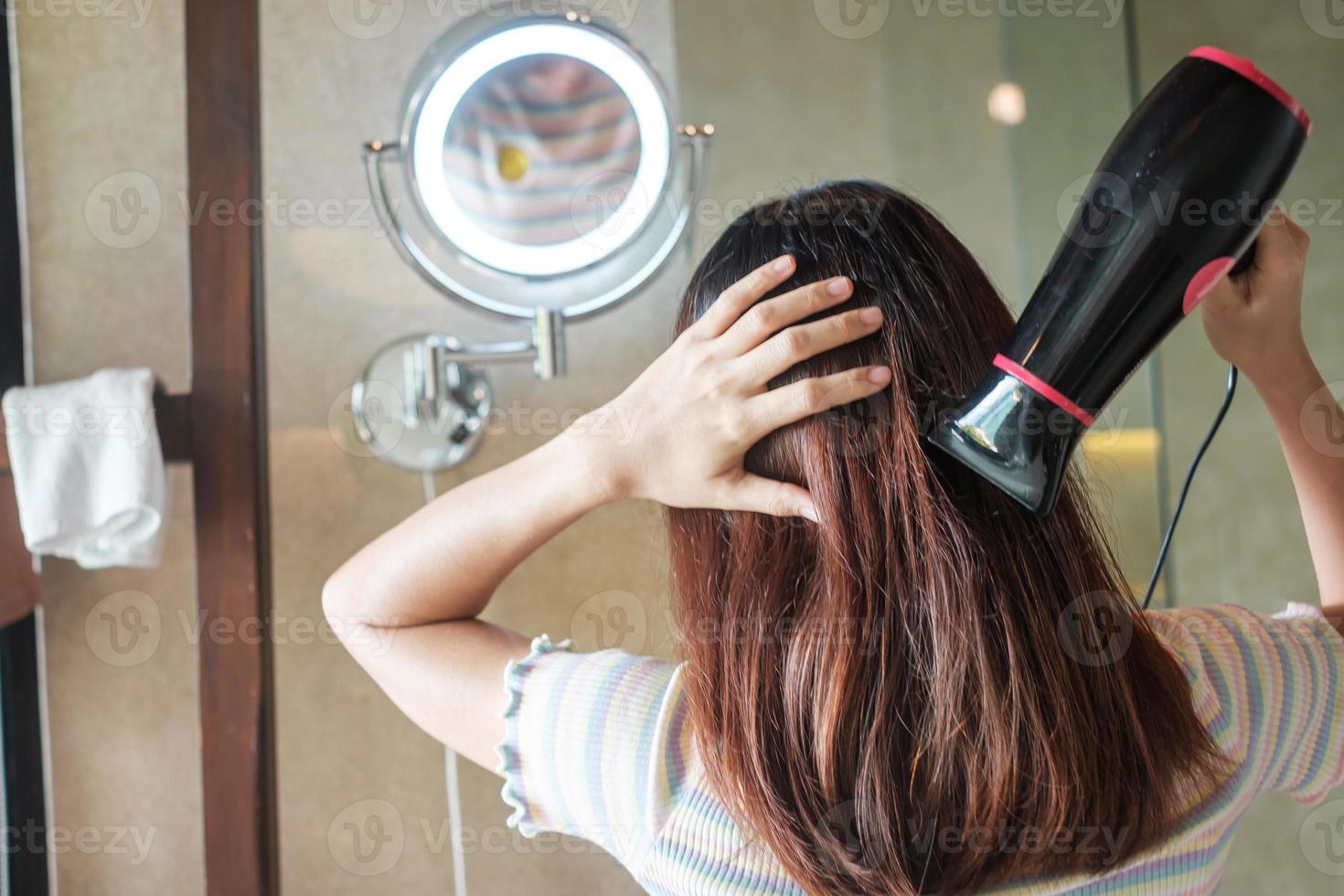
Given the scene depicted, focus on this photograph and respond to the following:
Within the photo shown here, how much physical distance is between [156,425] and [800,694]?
66 cm

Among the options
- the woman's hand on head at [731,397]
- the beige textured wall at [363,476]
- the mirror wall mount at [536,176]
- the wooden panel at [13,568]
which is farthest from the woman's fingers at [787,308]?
the wooden panel at [13,568]

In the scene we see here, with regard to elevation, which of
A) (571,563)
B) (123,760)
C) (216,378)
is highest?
(216,378)

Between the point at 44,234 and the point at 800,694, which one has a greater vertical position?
the point at 44,234


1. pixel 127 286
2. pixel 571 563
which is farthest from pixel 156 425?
pixel 571 563

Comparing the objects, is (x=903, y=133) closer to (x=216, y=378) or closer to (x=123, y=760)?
(x=216, y=378)

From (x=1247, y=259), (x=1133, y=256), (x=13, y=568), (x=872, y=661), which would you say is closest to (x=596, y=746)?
(x=872, y=661)

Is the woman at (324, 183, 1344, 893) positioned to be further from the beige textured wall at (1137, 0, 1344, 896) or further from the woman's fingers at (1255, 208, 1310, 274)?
the beige textured wall at (1137, 0, 1344, 896)

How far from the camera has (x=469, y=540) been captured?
0.62 metres

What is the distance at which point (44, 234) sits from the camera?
1038 mm

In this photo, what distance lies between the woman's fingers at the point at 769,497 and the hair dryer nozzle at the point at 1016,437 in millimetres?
79

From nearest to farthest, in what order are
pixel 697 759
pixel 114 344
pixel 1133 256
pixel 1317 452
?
pixel 1133 256, pixel 697 759, pixel 1317 452, pixel 114 344

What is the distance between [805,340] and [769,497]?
3.5 inches

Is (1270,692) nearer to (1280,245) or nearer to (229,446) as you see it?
(1280,245)

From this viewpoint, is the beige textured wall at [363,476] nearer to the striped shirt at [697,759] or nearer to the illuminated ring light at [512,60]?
the illuminated ring light at [512,60]
